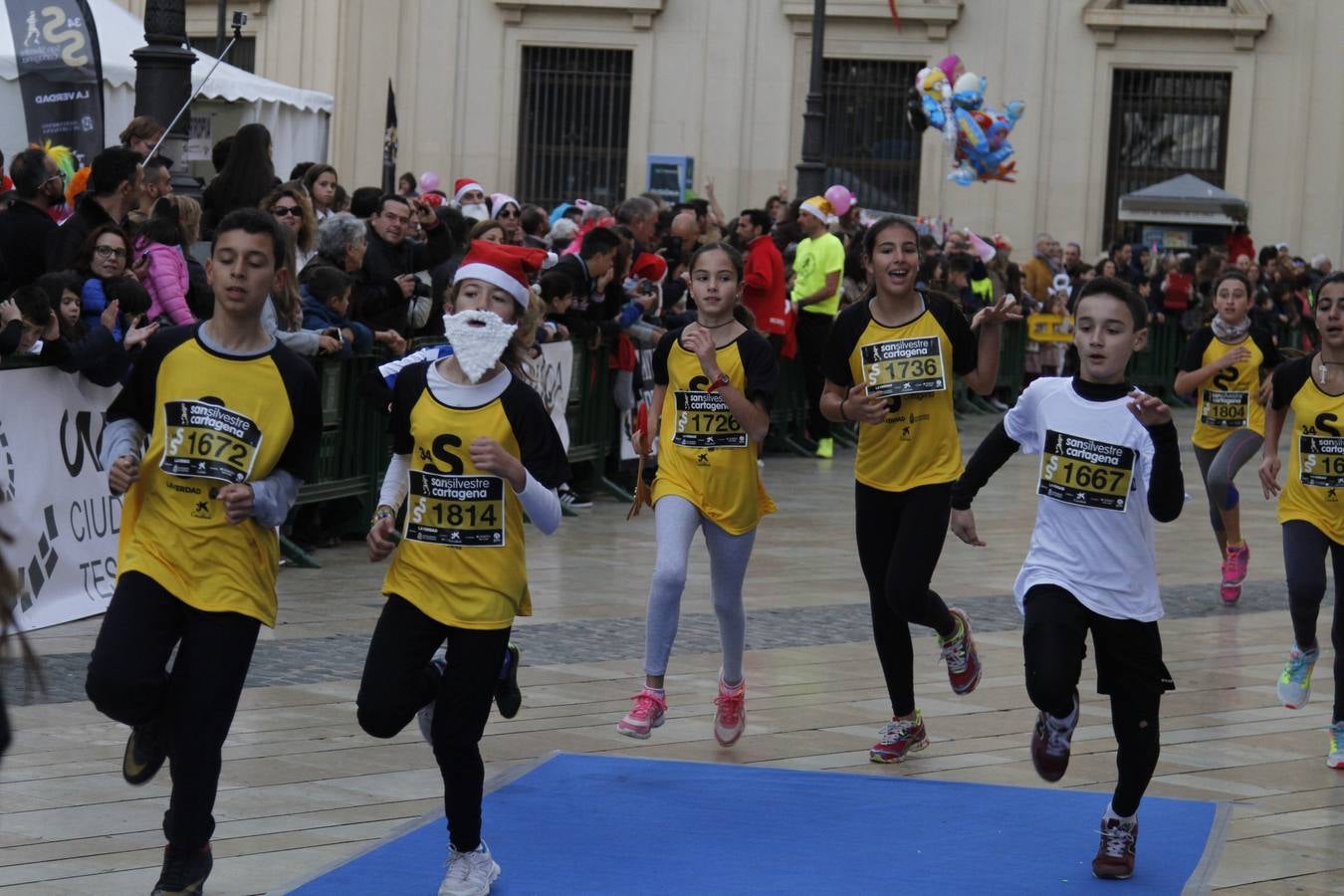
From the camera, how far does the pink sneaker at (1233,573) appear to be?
11820 millimetres

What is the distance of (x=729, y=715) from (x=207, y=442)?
108 inches

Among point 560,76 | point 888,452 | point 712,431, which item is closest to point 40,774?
point 712,431

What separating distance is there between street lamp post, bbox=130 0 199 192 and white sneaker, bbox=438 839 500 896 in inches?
318

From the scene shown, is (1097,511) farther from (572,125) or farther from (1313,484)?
(572,125)

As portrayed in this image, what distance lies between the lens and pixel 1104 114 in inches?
1310

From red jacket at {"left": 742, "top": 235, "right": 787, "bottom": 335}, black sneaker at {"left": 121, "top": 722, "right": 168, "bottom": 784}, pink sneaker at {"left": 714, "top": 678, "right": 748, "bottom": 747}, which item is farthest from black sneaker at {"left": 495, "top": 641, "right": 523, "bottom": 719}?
red jacket at {"left": 742, "top": 235, "right": 787, "bottom": 335}

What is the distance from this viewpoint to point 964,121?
26.2 m

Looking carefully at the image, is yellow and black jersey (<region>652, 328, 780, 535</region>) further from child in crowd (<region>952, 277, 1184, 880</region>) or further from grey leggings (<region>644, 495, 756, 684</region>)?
child in crowd (<region>952, 277, 1184, 880</region>)

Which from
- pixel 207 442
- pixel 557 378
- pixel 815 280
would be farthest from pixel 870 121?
pixel 207 442

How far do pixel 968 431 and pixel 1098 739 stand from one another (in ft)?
46.6

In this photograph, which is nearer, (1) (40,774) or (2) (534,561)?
(1) (40,774)

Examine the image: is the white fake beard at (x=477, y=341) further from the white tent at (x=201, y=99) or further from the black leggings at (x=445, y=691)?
the white tent at (x=201, y=99)

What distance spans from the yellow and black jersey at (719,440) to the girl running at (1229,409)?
472 centimetres

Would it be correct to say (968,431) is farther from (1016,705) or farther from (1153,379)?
Answer: (1016,705)
